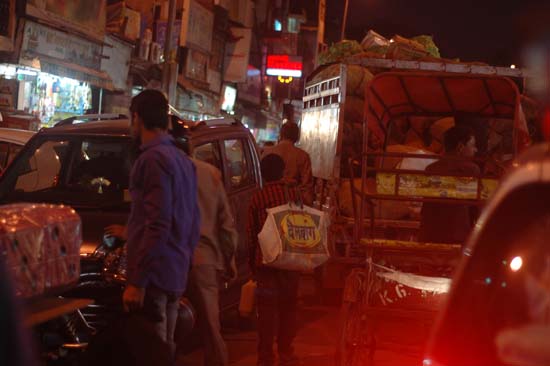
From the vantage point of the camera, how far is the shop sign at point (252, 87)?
3922 centimetres

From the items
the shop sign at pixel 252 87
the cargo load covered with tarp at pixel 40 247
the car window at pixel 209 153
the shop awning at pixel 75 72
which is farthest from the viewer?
the shop sign at pixel 252 87

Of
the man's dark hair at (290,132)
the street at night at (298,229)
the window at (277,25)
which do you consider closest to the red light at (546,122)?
the street at night at (298,229)

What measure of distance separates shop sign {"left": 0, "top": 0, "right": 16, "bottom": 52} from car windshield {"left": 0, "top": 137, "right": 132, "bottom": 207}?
8.31 metres

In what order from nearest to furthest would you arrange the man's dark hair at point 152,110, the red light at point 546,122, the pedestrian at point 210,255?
the red light at point 546,122, the man's dark hair at point 152,110, the pedestrian at point 210,255

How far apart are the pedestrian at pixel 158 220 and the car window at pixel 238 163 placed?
3320mm

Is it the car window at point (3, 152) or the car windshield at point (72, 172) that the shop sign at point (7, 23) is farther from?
the car windshield at point (72, 172)

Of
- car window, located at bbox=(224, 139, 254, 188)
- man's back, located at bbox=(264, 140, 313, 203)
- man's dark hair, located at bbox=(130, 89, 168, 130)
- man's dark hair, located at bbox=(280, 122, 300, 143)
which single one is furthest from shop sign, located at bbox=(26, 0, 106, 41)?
man's dark hair, located at bbox=(130, 89, 168, 130)

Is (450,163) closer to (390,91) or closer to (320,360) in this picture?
(390,91)

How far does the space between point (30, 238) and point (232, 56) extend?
31.0m

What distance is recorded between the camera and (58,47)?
18.8 m

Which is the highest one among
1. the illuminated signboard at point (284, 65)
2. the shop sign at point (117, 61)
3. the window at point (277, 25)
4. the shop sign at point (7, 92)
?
the window at point (277, 25)

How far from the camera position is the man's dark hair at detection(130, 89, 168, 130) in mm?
5766

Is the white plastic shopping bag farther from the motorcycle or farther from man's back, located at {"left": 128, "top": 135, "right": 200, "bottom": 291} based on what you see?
man's back, located at {"left": 128, "top": 135, "right": 200, "bottom": 291}

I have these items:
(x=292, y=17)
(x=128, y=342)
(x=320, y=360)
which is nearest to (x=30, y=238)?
(x=128, y=342)
